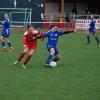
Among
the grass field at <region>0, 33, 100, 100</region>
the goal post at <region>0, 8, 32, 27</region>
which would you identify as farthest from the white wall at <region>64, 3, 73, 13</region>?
the grass field at <region>0, 33, 100, 100</region>

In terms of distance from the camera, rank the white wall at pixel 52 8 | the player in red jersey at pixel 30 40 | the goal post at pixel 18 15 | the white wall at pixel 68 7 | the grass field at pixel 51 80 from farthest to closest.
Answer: the white wall at pixel 68 7
the white wall at pixel 52 8
the goal post at pixel 18 15
the player in red jersey at pixel 30 40
the grass field at pixel 51 80

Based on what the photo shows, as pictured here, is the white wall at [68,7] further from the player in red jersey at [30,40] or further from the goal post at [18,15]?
the player in red jersey at [30,40]

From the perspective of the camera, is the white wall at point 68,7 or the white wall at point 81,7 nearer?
the white wall at point 68,7

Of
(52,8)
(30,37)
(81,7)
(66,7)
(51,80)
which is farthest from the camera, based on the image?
(81,7)

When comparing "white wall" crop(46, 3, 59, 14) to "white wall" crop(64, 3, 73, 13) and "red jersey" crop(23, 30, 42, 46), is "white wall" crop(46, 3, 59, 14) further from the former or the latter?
"red jersey" crop(23, 30, 42, 46)

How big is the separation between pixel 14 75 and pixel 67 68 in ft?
8.12

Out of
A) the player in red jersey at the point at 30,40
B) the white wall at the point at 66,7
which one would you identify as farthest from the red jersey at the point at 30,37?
the white wall at the point at 66,7

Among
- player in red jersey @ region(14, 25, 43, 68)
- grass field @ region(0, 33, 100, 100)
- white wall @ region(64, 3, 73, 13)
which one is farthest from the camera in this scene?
white wall @ region(64, 3, 73, 13)

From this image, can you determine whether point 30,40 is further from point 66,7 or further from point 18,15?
point 66,7

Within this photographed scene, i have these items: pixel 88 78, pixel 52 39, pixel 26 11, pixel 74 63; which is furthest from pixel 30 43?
pixel 26 11

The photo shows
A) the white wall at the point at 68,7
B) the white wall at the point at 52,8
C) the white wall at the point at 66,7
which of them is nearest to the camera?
the white wall at the point at 52,8

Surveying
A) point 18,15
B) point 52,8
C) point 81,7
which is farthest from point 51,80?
point 81,7

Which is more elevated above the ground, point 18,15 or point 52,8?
point 52,8

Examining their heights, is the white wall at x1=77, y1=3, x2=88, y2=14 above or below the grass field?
above
